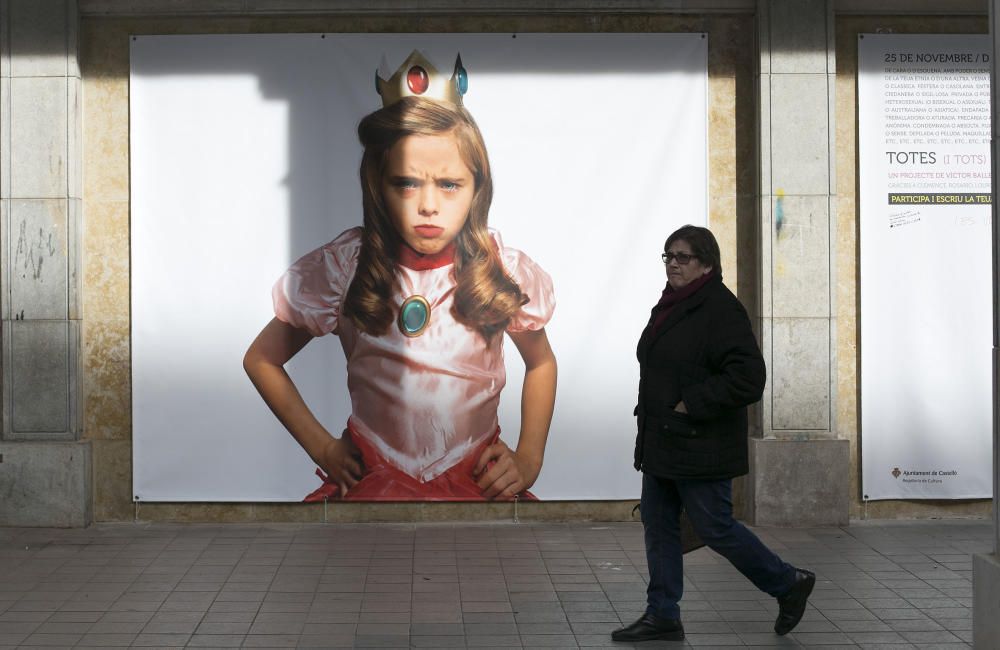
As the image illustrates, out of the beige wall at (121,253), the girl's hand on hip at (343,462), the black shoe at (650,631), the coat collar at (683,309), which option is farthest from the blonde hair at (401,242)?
the black shoe at (650,631)

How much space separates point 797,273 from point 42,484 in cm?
513

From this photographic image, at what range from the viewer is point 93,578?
6.77m

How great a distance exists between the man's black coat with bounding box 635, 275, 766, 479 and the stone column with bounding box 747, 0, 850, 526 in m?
2.78

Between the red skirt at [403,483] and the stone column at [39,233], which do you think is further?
the red skirt at [403,483]

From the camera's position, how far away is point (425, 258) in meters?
8.22

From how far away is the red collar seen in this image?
8.21m

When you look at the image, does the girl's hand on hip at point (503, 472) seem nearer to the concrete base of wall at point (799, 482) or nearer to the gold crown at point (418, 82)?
the concrete base of wall at point (799, 482)

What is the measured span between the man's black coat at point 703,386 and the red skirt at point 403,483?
9.56ft

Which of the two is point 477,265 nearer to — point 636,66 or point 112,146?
point 636,66

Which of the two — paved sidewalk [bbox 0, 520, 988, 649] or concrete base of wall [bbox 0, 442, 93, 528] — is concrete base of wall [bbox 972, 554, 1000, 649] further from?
concrete base of wall [bbox 0, 442, 93, 528]

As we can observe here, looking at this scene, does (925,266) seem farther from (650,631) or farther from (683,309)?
(650,631)

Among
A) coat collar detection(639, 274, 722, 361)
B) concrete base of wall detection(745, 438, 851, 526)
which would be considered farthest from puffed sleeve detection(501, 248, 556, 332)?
coat collar detection(639, 274, 722, 361)

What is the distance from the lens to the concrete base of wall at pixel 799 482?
8109mm

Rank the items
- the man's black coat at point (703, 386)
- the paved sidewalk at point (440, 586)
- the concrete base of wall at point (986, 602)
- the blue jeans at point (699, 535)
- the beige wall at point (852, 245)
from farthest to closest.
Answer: the beige wall at point (852, 245) < the paved sidewalk at point (440, 586) < the blue jeans at point (699, 535) < the man's black coat at point (703, 386) < the concrete base of wall at point (986, 602)
